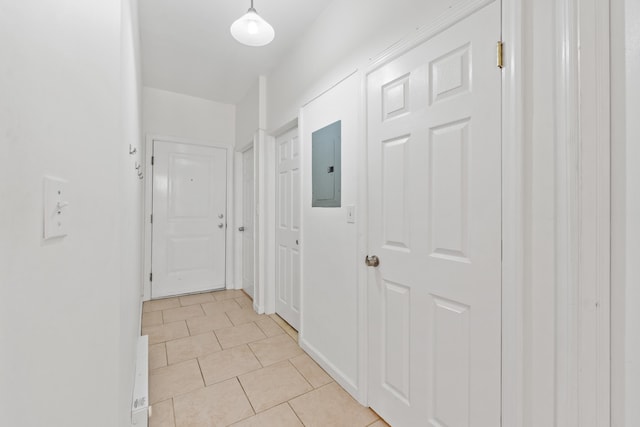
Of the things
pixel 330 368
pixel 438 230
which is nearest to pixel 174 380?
pixel 330 368

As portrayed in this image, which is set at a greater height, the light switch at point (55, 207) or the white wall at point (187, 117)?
the white wall at point (187, 117)

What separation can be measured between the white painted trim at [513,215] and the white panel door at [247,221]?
115 inches

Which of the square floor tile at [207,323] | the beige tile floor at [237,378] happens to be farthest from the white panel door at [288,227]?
the square floor tile at [207,323]

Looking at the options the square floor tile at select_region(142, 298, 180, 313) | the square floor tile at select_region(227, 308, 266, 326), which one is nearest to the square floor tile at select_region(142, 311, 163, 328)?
the square floor tile at select_region(142, 298, 180, 313)

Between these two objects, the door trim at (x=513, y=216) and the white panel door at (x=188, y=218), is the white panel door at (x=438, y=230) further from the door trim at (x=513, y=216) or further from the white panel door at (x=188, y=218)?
the white panel door at (x=188, y=218)

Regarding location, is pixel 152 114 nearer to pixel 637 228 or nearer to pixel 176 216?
pixel 176 216

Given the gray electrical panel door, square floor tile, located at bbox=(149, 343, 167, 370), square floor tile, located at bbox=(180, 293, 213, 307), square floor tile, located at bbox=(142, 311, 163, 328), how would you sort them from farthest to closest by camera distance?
square floor tile, located at bbox=(180, 293, 213, 307), square floor tile, located at bbox=(142, 311, 163, 328), square floor tile, located at bbox=(149, 343, 167, 370), the gray electrical panel door

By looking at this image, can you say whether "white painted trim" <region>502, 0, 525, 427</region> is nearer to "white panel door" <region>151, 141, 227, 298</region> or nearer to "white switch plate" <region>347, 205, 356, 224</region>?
"white switch plate" <region>347, 205, 356, 224</region>

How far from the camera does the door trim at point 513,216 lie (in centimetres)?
92

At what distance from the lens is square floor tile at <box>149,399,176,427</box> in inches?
57.0

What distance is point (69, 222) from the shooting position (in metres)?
0.54

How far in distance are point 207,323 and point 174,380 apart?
90cm

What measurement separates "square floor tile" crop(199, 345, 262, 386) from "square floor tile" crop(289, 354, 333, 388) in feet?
0.95

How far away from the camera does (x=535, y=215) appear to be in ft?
2.95
